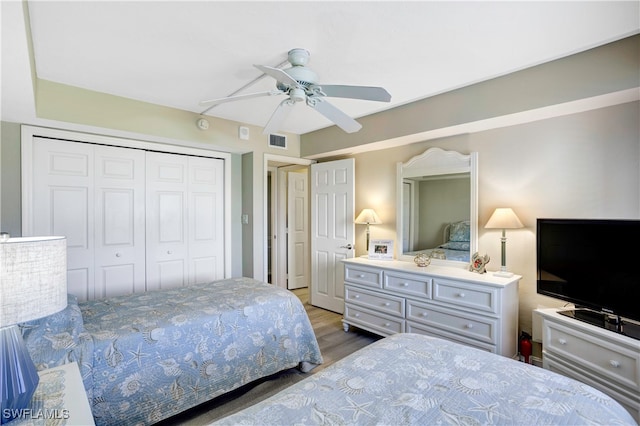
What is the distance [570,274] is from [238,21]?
2.71 metres

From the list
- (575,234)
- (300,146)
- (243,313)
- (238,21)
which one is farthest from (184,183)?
(575,234)

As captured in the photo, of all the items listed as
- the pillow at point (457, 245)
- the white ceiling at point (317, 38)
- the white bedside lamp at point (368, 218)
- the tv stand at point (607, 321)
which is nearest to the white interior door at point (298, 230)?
the white bedside lamp at point (368, 218)

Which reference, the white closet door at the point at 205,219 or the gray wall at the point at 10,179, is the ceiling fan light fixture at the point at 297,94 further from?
the gray wall at the point at 10,179

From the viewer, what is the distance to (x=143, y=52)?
2068 mm

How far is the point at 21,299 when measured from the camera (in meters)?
0.93

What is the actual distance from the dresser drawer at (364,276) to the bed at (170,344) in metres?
0.97

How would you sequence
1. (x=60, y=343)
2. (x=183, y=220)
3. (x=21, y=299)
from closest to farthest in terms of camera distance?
(x=21, y=299), (x=60, y=343), (x=183, y=220)

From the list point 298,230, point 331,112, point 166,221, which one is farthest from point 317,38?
point 298,230

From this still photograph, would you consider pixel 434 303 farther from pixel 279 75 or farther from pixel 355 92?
pixel 279 75

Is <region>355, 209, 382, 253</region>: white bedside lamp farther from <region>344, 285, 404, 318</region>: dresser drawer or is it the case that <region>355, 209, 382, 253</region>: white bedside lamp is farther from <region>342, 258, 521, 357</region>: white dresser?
<region>344, 285, 404, 318</region>: dresser drawer

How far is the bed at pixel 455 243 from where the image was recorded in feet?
10.0

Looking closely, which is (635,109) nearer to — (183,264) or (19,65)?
(19,65)

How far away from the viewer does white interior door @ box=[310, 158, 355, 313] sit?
4.02 metres

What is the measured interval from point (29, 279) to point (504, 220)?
9.70 feet
